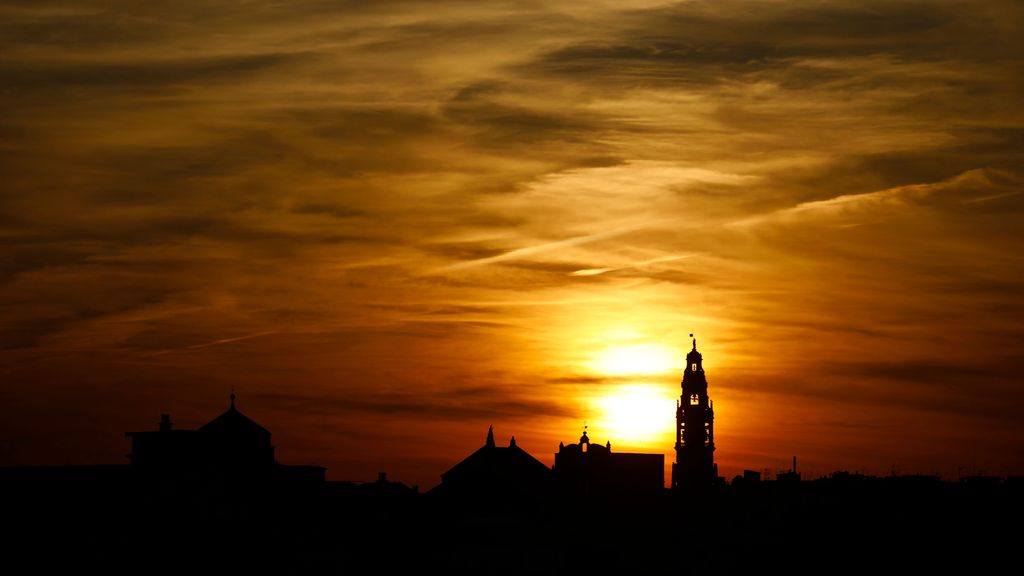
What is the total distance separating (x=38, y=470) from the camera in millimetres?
86000

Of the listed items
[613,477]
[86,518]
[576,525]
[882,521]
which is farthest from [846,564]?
[86,518]

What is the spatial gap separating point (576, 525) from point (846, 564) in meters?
15.2

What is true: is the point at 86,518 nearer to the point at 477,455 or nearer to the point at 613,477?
the point at 477,455

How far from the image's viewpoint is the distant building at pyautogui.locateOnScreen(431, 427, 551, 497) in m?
100

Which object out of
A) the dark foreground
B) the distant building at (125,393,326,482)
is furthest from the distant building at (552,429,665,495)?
the distant building at (125,393,326,482)

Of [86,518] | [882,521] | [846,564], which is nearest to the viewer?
[86,518]

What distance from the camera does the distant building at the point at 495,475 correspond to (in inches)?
3952

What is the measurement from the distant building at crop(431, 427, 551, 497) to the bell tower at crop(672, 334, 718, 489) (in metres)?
8.71

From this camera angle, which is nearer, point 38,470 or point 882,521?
point 38,470

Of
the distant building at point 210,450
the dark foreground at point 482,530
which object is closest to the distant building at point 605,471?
the dark foreground at point 482,530

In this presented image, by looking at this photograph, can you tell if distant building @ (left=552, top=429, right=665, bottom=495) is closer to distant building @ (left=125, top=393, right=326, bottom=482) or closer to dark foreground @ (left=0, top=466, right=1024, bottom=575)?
dark foreground @ (left=0, top=466, right=1024, bottom=575)

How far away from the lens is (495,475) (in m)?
102

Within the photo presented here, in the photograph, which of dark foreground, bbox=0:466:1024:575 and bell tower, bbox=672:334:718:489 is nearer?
dark foreground, bbox=0:466:1024:575

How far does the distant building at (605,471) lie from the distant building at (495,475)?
3.57 metres
